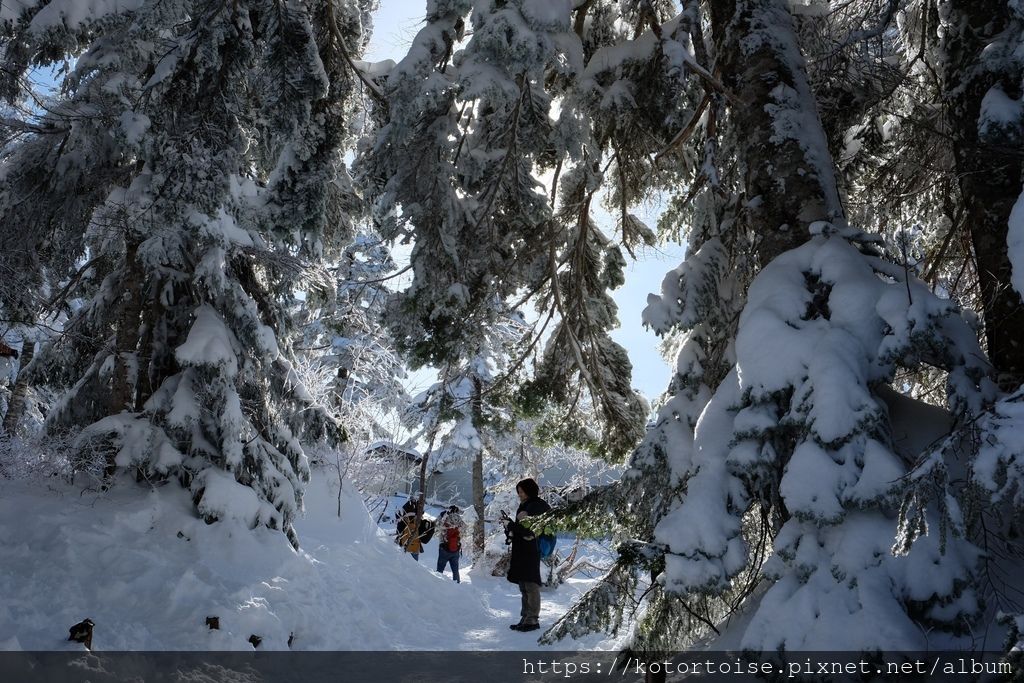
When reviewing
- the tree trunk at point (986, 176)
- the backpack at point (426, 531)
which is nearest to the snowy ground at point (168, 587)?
the tree trunk at point (986, 176)

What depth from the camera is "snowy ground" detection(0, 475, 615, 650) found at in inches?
209

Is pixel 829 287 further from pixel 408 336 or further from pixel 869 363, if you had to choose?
pixel 408 336

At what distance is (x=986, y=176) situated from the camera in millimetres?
4023

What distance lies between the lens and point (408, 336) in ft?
19.8

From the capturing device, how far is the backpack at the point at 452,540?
49.2 feet

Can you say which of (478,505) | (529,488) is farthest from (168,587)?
(478,505)

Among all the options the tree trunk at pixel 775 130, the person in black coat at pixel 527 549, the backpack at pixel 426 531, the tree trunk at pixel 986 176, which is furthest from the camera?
the backpack at pixel 426 531

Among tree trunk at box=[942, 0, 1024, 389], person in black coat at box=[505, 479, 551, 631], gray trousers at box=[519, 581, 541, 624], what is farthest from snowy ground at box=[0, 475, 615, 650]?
tree trunk at box=[942, 0, 1024, 389]

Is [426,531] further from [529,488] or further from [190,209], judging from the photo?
[190,209]

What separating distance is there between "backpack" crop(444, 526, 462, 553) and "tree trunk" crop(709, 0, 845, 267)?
12257 mm

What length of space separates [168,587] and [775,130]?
21.1 feet

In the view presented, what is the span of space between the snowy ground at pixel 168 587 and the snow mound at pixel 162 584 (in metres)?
0.01

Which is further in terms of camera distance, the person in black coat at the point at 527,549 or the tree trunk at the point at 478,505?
the tree trunk at the point at 478,505

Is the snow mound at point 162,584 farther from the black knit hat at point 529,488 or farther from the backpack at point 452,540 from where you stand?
the backpack at point 452,540
